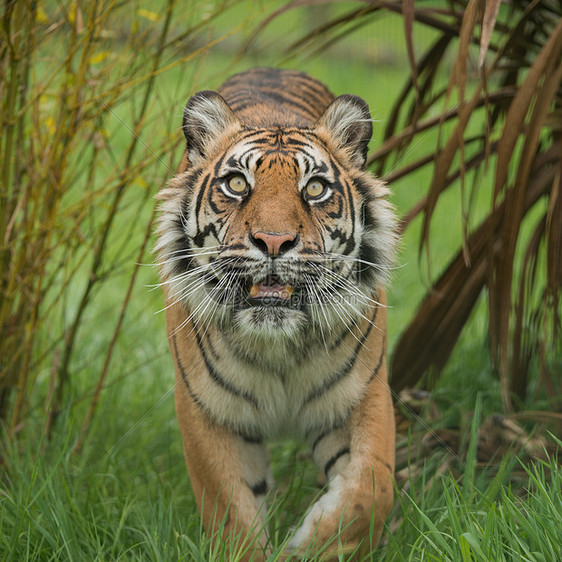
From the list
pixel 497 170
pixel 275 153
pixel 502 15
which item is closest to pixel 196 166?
pixel 275 153

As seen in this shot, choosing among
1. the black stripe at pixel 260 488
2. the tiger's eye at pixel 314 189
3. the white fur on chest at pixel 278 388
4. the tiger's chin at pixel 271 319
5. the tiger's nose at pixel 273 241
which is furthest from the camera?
the black stripe at pixel 260 488

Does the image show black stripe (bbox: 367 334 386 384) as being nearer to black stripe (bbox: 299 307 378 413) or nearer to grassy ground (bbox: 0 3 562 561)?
black stripe (bbox: 299 307 378 413)

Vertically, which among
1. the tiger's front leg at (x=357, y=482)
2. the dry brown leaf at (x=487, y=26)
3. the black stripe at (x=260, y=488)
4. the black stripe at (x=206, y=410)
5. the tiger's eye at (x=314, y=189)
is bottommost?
the black stripe at (x=260, y=488)

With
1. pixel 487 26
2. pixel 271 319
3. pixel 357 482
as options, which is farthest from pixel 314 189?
pixel 357 482

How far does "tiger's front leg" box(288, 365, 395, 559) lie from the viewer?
87.9 inches

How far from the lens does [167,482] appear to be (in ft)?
9.41

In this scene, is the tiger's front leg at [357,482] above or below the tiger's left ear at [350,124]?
below

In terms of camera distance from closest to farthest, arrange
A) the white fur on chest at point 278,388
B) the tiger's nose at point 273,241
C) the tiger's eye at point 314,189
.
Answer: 1. the tiger's nose at point 273,241
2. the tiger's eye at point 314,189
3. the white fur on chest at point 278,388

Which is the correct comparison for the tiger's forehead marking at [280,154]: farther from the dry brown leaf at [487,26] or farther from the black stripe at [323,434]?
the black stripe at [323,434]

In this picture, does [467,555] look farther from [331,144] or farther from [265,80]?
[265,80]

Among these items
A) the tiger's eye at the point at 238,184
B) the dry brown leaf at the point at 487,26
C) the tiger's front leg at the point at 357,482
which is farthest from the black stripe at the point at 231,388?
the dry brown leaf at the point at 487,26

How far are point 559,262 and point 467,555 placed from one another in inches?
49.6

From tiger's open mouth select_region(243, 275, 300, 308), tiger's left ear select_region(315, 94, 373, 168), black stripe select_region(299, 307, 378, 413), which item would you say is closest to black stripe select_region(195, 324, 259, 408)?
black stripe select_region(299, 307, 378, 413)

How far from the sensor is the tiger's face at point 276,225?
2.09 m
